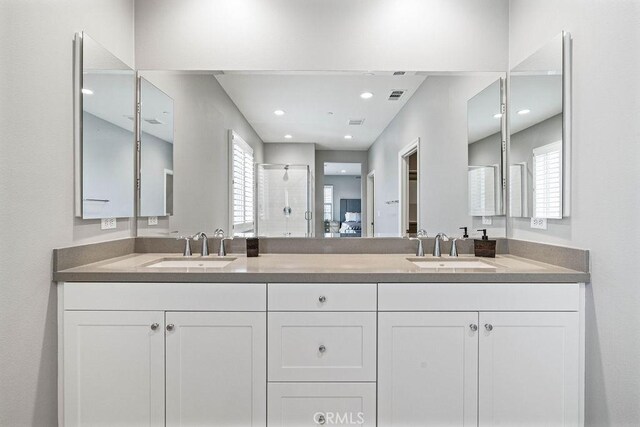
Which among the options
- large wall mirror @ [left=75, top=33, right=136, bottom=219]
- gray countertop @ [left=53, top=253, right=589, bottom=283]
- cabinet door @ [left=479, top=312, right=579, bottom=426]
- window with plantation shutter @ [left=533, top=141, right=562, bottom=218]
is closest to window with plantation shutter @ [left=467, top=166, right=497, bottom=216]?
window with plantation shutter @ [left=533, top=141, right=562, bottom=218]

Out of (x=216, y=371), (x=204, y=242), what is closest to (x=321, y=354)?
(x=216, y=371)

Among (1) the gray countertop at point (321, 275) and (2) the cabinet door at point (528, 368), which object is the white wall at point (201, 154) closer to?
(1) the gray countertop at point (321, 275)

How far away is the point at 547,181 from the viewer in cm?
171

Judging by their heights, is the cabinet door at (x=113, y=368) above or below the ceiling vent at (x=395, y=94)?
below

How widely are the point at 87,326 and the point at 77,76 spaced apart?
43.2 inches

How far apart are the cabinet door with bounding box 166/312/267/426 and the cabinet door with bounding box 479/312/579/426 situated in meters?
0.94

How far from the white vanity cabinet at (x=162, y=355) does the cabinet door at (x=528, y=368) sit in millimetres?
940

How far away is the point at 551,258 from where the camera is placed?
1675 millimetres

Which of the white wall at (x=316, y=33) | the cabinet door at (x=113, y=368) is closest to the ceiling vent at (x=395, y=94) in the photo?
the white wall at (x=316, y=33)

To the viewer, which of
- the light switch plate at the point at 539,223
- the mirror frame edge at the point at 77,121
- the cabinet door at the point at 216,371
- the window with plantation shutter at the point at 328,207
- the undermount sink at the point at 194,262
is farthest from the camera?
the window with plantation shutter at the point at 328,207

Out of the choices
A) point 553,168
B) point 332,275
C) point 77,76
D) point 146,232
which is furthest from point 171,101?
point 553,168

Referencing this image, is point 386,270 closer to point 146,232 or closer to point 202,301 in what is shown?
point 202,301

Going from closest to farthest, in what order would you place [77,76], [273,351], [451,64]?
[273,351] → [77,76] → [451,64]

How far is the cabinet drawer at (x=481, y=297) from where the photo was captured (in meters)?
1.48
